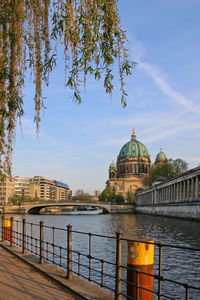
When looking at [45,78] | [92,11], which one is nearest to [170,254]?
[45,78]

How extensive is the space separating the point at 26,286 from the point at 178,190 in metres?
82.3

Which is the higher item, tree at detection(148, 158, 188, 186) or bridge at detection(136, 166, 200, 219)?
tree at detection(148, 158, 188, 186)

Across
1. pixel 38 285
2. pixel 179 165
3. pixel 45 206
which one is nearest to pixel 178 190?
pixel 179 165

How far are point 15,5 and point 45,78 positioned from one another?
4.61ft

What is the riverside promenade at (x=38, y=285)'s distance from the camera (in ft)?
25.7

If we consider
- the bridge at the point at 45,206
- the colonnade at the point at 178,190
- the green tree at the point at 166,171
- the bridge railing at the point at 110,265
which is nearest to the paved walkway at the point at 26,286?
the bridge railing at the point at 110,265

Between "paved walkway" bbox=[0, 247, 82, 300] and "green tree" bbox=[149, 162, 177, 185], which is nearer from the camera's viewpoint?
"paved walkway" bbox=[0, 247, 82, 300]

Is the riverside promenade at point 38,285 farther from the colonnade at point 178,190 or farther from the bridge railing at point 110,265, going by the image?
the colonnade at point 178,190

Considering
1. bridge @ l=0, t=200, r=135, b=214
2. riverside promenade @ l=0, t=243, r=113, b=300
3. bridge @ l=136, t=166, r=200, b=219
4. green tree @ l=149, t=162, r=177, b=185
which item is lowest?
bridge @ l=0, t=200, r=135, b=214

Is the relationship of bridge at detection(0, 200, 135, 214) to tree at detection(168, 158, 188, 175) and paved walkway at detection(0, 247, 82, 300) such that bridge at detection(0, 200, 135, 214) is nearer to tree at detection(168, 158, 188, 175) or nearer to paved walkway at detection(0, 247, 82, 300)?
tree at detection(168, 158, 188, 175)

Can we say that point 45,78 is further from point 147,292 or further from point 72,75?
point 147,292

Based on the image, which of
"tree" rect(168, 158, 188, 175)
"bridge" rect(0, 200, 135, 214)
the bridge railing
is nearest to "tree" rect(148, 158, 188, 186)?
"tree" rect(168, 158, 188, 175)

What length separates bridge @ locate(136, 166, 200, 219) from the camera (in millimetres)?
65312

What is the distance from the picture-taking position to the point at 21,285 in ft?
28.8
